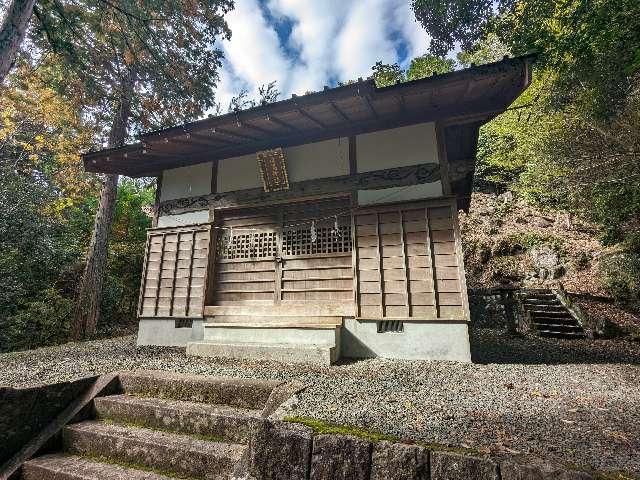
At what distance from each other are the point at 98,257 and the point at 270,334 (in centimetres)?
732

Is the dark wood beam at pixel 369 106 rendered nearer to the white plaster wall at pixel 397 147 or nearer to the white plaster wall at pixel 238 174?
the white plaster wall at pixel 397 147

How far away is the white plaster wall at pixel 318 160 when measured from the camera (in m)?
6.50

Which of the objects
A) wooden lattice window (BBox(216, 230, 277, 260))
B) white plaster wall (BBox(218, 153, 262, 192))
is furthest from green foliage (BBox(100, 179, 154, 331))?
white plaster wall (BBox(218, 153, 262, 192))

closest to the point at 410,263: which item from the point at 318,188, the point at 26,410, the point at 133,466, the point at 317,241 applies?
the point at 317,241

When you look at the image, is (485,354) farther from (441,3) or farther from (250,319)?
(441,3)

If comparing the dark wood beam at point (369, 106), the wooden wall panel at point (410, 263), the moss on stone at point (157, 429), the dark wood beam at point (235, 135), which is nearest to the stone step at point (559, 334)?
the wooden wall panel at point (410, 263)

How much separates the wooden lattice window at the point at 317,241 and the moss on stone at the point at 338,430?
4.09 m

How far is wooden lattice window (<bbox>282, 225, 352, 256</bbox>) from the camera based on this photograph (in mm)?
6418

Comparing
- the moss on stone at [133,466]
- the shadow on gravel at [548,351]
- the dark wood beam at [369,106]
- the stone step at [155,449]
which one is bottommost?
the moss on stone at [133,466]

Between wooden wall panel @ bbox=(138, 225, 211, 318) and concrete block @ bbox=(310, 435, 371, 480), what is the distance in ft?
17.5

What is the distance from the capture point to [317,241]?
6633 millimetres

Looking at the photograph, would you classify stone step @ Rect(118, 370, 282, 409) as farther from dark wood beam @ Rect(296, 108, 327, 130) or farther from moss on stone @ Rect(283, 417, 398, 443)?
dark wood beam @ Rect(296, 108, 327, 130)

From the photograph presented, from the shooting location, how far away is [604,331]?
8945 mm

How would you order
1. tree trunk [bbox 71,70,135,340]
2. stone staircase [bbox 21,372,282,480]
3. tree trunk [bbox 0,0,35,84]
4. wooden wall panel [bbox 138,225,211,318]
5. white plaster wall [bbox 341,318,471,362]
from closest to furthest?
stone staircase [bbox 21,372,282,480], white plaster wall [bbox 341,318,471,362], tree trunk [bbox 0,0,35,84], wooden wall panel [bbox 138,225,211,318], tree trunk [bbox 71,70,135,340]
